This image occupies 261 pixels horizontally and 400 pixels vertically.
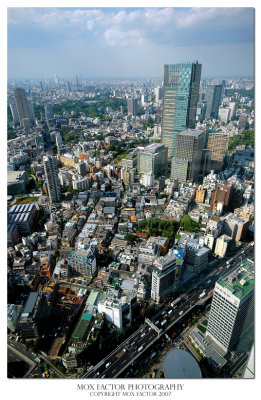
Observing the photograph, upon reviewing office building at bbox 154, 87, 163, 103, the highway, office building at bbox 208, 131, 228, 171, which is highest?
office building at bbox 154, 87, 163, 103

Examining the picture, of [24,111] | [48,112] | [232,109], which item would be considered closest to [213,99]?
[232,109]

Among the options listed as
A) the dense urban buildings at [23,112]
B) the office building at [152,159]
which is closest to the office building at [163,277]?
the office building at [152,159]

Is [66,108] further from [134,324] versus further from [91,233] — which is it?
[134,324]

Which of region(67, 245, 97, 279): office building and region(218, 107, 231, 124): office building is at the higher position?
region(218, 107, 231, 124): office building

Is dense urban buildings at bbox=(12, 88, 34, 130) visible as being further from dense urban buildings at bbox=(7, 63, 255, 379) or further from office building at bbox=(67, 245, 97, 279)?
office building at bbox=(67, 245, 97, 279)

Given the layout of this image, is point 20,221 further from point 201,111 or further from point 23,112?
point 201,111

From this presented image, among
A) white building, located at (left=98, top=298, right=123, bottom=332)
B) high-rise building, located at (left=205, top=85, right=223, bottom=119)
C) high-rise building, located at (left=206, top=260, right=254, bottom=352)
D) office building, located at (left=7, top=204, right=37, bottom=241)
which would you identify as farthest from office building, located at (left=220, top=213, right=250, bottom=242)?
high-rise building, located at (left=205, top=85, right=223, bottom=119)

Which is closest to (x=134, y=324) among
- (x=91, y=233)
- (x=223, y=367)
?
(x=223, y=367)

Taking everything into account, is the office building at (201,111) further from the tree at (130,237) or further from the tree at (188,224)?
the tree at (130,237)
